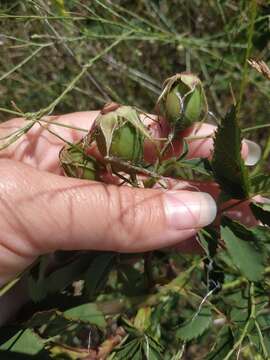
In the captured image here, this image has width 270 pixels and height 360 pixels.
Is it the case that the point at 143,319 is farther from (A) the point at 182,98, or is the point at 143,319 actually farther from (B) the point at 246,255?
(A) the point at 182,98

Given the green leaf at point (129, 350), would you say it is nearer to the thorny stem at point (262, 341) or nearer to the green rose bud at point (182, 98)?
the thorny stem at point (262, 341)

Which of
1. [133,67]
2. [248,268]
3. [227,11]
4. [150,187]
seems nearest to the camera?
[248,268]

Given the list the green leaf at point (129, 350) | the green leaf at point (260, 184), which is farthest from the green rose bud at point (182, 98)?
the green leaf at point (129, 350)

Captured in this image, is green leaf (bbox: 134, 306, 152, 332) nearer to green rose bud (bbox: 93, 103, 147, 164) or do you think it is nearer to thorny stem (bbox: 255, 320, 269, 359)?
thorny stem (bbox: 255, 320, 269, 359)

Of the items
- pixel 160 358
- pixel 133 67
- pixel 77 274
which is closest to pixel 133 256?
pixel 77 274

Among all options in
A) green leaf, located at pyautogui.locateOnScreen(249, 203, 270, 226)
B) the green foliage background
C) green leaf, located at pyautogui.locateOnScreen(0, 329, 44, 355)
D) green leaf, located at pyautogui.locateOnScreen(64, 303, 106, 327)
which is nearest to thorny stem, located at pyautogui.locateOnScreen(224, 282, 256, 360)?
the green foliage background

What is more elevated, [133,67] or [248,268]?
[133,67]

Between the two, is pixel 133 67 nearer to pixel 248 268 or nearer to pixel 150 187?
pixel 150 187
